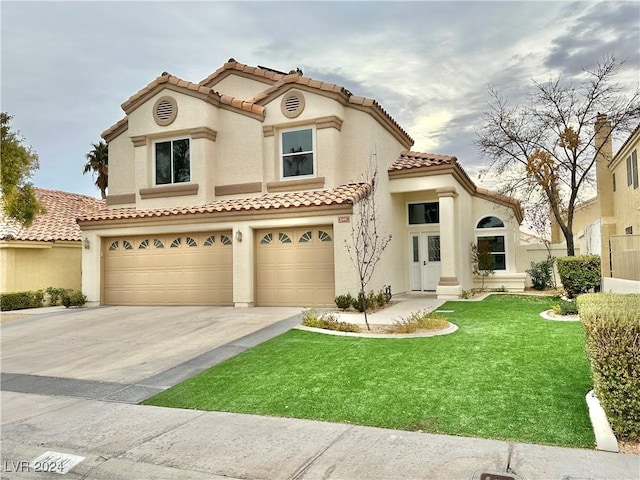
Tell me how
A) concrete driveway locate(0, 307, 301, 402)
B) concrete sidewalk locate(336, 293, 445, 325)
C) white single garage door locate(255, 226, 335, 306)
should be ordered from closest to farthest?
concrete driveway locate(0, 307, 301, 402) → concrete sidewalk locate(336, 293, 445, 325) → white single garage door locate(255, 226, 335, 306)

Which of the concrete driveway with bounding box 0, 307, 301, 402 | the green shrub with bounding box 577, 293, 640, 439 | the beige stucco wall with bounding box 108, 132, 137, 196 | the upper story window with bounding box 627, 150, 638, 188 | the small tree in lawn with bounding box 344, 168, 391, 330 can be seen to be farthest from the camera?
the beige stucco wall with bounding box 108, 132, 137, 196

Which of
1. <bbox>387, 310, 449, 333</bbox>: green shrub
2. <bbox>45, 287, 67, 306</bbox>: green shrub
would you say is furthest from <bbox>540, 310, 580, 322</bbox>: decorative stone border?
<bbox>45, 287, 67, 306</bbox>: green shrub

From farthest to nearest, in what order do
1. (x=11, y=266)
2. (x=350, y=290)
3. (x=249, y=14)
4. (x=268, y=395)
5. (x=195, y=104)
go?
(x=11, y=266) → (x=195, y=104) → (x=350, y=290) → (x=249, y=14) → (x=268, y=395)

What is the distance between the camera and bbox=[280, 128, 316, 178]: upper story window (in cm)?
1589

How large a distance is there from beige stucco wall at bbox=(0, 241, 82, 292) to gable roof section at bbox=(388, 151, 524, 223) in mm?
15158

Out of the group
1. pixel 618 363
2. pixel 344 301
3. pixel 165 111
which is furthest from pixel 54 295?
pixel 618 363

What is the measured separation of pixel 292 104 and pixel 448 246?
23.9 ft

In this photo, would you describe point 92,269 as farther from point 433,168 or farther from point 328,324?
point 433,168

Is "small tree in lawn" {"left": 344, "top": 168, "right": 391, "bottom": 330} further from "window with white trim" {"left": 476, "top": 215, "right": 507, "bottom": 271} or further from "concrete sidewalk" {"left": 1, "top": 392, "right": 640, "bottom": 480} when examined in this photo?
"concrete sidewalk" {"left": 1, "top": 392, "right": 640, "bottom": 480}

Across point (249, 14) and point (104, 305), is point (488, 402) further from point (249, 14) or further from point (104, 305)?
point (104, 305)

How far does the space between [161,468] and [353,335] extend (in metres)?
Answer: 5.55

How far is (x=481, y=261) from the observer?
18656mm

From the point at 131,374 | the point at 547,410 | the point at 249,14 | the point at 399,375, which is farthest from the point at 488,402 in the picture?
the point at 249,14

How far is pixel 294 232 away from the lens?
48.1ft
